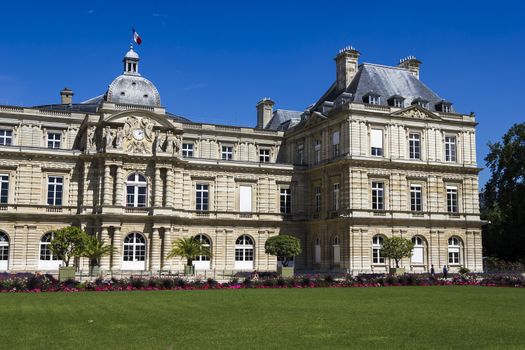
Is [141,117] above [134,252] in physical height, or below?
above

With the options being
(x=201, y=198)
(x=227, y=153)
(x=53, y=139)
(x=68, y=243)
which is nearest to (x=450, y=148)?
(x=227, y=153)

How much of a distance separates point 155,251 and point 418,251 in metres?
19.7

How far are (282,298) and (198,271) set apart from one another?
24.9 metres

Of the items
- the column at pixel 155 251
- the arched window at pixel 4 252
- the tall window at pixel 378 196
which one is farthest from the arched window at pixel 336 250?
the arched window at pixel 4 252

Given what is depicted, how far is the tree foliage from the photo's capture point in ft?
192

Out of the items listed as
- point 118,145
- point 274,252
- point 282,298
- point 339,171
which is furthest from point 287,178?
point 282,298

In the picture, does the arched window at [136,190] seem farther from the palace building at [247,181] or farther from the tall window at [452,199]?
the tall window at [452,199]

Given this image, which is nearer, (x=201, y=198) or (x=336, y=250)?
(x=336, y=250)

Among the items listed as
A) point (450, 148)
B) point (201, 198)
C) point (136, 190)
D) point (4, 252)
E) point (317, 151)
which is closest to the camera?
point (4, 252)

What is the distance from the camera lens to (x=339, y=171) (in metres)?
49.4

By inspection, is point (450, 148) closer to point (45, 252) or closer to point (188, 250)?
point (188, 250)

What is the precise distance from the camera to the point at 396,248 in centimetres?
4462

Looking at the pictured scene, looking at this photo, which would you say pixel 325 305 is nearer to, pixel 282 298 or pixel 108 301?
pixel 282 298

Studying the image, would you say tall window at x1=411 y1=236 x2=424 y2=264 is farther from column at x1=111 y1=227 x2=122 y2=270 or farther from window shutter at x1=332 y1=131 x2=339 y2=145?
column at x1=111 y1=227 x2=122 y2=270
